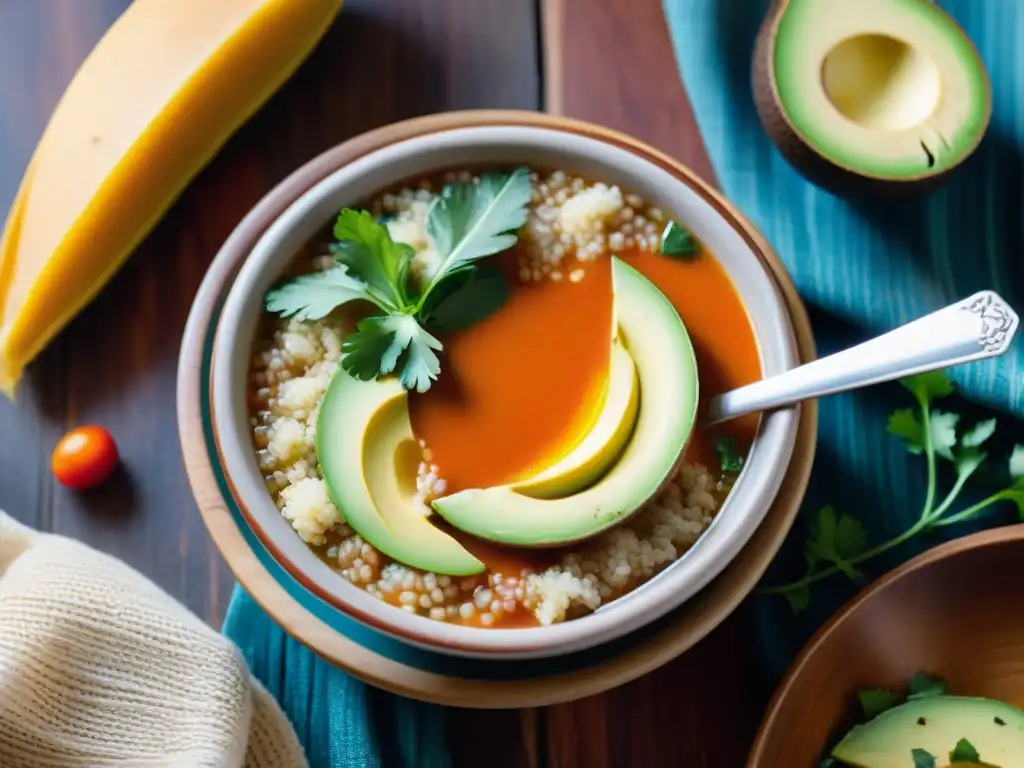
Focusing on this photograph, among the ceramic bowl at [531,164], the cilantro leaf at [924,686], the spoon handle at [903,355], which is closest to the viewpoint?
the spoon handle at [903,355]

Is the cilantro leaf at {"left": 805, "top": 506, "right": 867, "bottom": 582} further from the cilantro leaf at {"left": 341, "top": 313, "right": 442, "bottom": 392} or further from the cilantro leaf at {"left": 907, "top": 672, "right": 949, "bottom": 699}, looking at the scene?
the cilantro leaf at {"left": 341, "top": 313, "right": 442, "bottom": 392}

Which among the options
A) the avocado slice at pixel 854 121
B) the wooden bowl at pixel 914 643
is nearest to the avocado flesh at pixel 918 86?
the avocado slice at pixel 854 121

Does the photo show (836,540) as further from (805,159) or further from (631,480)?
(805,159)

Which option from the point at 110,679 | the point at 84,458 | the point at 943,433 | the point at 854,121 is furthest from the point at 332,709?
the point at 854,121

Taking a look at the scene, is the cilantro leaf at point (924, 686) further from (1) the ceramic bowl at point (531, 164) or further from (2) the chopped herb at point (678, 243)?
(2) the chopped herb at point (678, 243)

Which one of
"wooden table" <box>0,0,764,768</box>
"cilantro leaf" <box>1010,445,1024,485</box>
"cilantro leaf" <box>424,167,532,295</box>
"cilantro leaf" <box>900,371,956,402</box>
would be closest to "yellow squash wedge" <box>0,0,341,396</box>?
"wooden table" <box>0,0,764,768</box>

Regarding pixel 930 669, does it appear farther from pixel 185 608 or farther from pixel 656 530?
pixel 185 608
